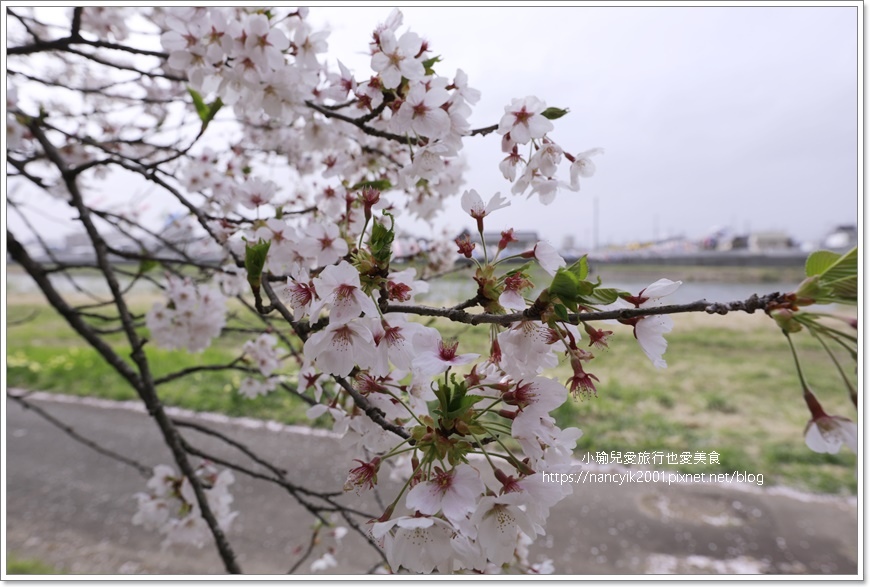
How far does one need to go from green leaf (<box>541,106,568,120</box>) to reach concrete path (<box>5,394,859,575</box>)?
1.39m

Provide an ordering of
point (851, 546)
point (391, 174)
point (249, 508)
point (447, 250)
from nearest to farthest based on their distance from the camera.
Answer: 1. point (391, 174)
2. point (447, 250)
3. point (851, 546)
4. point (249, 508)

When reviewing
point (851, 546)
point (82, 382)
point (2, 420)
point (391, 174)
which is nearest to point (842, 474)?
point (851, 546)

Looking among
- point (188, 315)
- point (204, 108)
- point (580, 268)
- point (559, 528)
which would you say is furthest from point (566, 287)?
point (559, 528)

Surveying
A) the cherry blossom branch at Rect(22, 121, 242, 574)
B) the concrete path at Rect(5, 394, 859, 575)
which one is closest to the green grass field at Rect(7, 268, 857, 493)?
the concrete path at Rect(5, 394, 859, 575)

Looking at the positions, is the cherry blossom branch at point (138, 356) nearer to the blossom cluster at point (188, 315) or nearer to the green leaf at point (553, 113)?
the blossom cluster at point (188, 315)

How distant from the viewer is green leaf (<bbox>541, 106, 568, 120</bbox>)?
0.57 metres

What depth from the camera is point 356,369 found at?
49cm

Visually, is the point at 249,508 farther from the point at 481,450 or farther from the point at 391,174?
the point at 481,450

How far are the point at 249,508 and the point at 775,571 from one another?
214 cm

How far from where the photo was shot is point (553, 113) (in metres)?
0.57

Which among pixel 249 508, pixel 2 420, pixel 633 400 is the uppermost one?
pixel 2 420

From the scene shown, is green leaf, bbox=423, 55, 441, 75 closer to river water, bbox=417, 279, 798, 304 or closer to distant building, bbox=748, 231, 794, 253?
river water, bbox=417, 279, 798, 304

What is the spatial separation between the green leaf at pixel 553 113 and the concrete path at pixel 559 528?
4.56ft

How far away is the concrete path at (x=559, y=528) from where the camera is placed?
1.97m
